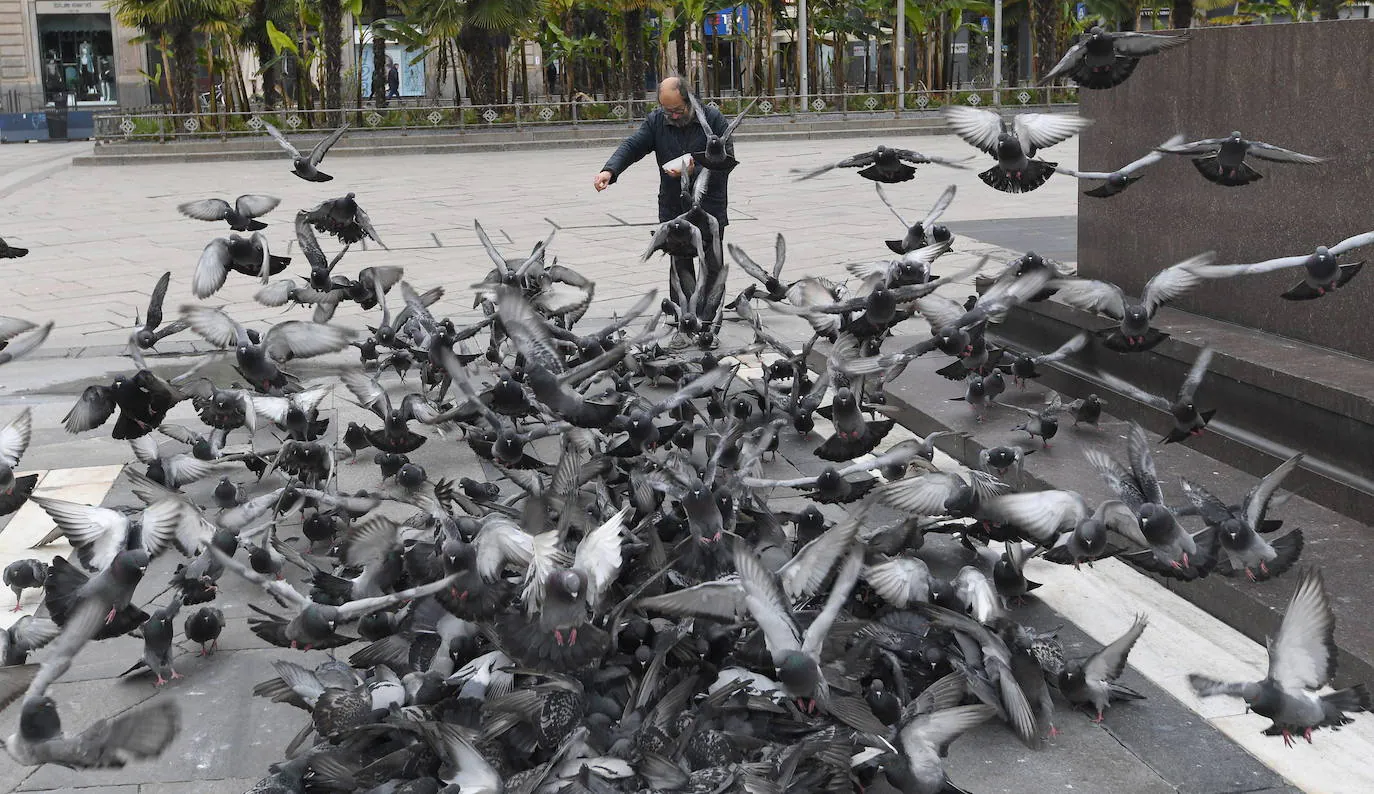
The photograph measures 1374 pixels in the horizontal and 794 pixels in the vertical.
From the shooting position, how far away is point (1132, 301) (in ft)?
16.3

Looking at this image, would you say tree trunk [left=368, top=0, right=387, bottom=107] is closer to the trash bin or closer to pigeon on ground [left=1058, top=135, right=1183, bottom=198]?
the trash bin

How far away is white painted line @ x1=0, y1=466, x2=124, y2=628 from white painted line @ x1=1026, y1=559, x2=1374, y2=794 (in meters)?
3.28

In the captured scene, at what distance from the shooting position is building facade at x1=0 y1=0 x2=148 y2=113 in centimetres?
3456

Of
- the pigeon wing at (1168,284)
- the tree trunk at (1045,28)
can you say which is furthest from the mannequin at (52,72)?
the pigeon wing at (1168,284)

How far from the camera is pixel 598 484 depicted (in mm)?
4414

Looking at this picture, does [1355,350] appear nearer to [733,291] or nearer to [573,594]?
[573,594]

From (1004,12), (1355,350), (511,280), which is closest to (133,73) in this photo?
(1004,12)

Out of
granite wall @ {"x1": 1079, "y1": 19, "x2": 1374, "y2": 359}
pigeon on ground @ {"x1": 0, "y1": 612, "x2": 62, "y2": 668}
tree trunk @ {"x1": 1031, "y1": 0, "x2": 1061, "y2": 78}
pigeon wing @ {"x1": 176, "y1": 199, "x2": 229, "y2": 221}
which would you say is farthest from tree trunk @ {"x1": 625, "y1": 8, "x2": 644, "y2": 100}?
pigeon on ground @ {"x1": 0, "y1": 612, "x2": 62, "y2": 668}

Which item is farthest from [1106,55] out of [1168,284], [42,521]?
[42,521]

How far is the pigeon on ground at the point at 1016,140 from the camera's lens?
4.77 meters

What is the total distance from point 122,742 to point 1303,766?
105 inches

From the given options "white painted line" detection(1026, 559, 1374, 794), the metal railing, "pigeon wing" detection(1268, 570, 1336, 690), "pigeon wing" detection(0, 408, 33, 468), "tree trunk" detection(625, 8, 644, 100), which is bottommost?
"white painted line" detection(1026, 559, 1374, 794)

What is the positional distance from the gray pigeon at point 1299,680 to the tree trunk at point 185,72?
2361 centimetres

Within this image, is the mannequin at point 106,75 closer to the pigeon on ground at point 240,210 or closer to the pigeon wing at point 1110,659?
the pigeon on ground at point 240,210
